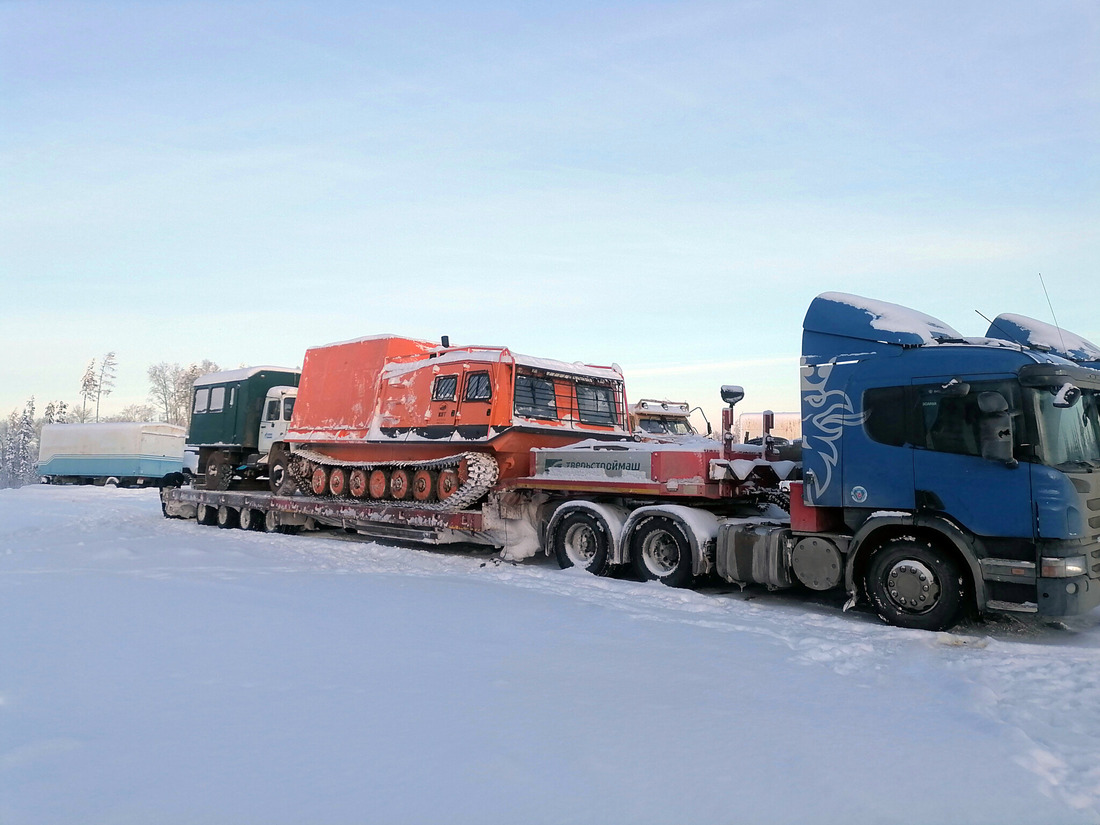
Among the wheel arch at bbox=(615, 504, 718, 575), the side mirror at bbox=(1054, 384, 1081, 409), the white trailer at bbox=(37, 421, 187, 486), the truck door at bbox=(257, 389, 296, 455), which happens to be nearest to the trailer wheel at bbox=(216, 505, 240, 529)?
the truck door at bbox=(257, 389, 296, 455)

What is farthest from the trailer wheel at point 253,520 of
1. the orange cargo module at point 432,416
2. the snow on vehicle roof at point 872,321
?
the snow on vehicle roof at point 872,321

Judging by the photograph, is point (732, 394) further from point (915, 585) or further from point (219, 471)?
point (219, 471)

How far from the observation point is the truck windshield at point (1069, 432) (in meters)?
7.28

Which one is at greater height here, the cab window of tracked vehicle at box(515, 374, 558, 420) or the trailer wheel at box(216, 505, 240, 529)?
the cab window of tracked vehicle at box(515, 374, 558, 420)

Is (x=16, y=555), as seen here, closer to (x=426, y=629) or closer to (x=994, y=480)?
(x=426, y=629)

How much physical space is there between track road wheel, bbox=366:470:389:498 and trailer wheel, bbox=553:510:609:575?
440 cm

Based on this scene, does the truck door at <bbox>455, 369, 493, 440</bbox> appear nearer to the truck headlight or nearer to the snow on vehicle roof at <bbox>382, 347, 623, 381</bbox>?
the snow on vehicle roof at <bbox>382, 347, 623, 381</bbox>

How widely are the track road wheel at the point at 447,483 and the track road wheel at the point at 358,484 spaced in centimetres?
235

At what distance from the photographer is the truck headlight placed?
7.04 meters

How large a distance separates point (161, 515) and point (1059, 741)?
21.7m

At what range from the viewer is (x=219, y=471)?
63.8ft

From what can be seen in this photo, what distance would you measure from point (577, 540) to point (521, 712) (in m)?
6.58

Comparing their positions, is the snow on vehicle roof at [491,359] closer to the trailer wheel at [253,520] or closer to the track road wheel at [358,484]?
the track road wheel at [358,484]

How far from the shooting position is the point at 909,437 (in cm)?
802
